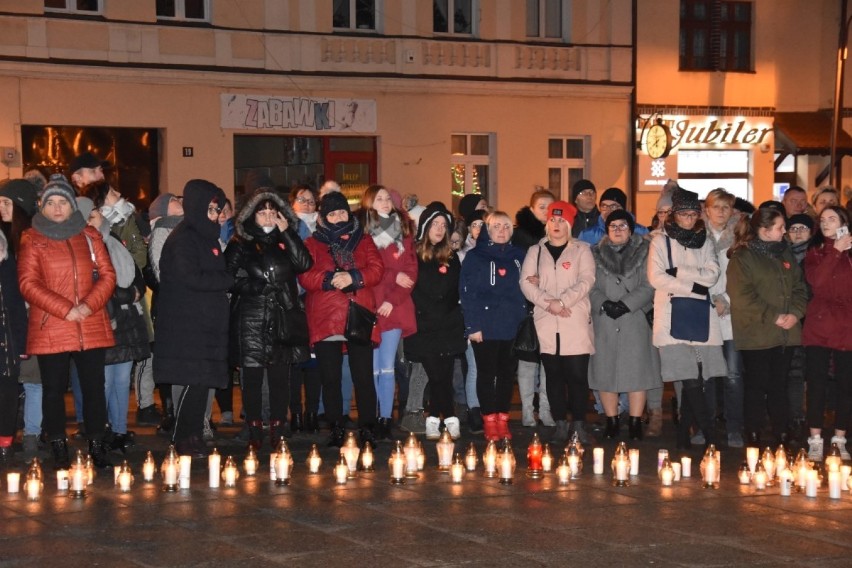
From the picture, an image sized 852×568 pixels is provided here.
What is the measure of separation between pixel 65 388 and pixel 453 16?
716 inches

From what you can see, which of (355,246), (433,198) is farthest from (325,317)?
(433,198)

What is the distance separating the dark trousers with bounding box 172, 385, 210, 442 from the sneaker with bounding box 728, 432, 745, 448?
4480 millimetres

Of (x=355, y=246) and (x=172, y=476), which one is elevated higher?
(x=355, y=246)

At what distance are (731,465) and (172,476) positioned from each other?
A: 438cm

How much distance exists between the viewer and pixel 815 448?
38.1 ft

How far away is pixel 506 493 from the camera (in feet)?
31.8

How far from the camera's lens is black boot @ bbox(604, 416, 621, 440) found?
41.4ft

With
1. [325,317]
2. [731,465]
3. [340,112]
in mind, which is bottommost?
[731,465]

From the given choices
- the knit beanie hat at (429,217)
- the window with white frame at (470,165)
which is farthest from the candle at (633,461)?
the window with white frame at (470,165)

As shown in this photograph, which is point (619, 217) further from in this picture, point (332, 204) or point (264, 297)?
point (264, 297)

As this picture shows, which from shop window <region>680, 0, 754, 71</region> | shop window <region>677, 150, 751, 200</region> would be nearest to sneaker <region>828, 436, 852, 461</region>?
shop window <region>677, 150, 751, 200</region>

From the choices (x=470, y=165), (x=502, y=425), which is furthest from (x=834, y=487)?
(x=470, y=165)

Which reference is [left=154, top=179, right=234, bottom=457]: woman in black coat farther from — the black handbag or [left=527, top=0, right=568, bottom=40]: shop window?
[left=527, top=0, right=568, bottom=40]: shop window

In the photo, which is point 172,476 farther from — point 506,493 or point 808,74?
point 808,74
